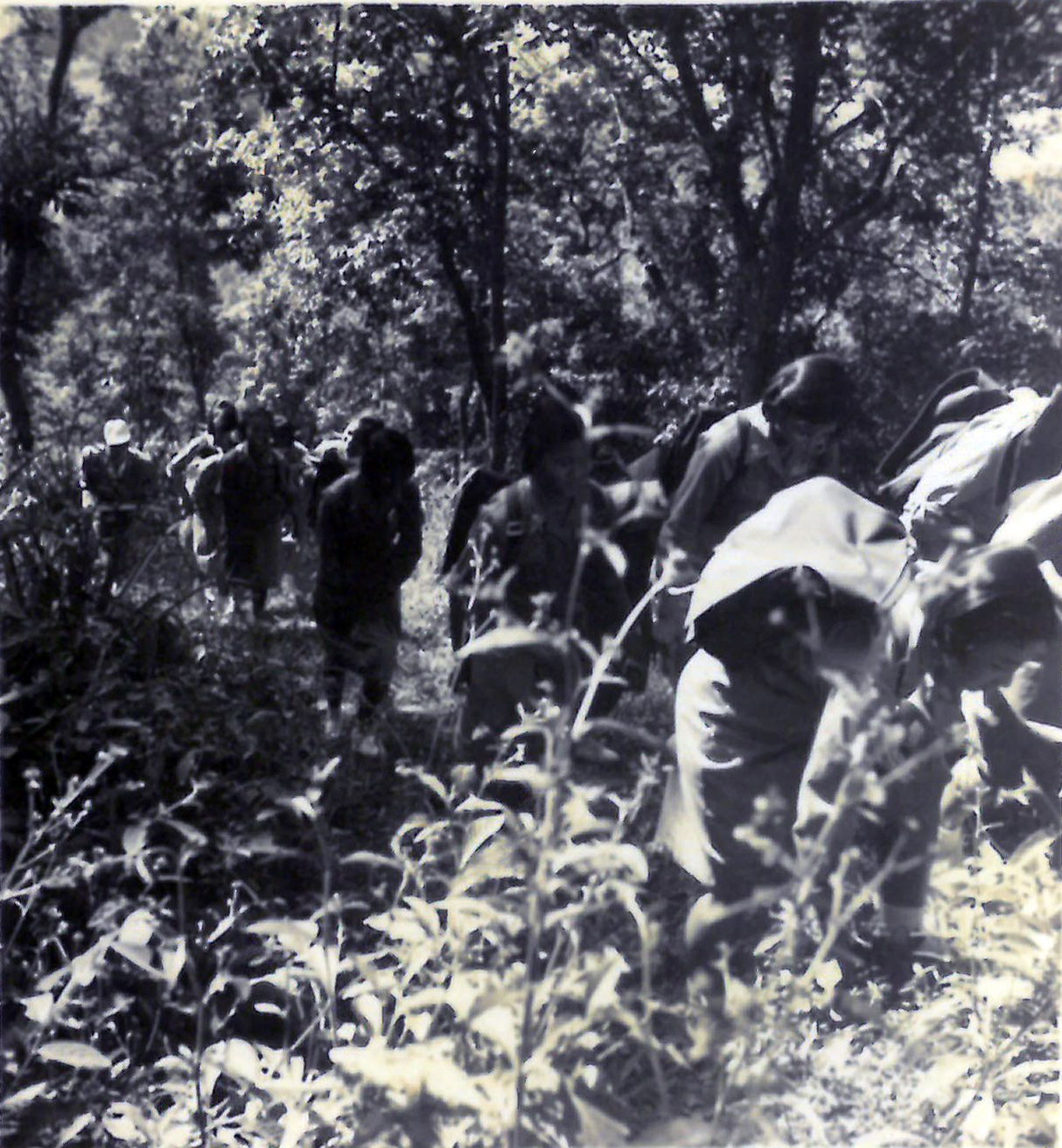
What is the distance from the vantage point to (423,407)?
423cm

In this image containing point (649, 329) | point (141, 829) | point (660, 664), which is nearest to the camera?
point (141, 829)

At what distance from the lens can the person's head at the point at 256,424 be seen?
219 inches

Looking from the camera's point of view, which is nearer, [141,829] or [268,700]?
[141,829]

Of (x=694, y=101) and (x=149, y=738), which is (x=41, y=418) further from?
(x=694, y=101)

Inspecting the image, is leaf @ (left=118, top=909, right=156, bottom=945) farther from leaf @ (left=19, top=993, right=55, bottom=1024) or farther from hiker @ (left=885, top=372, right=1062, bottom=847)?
hiker @ (left=885, top=372, right=1062, bottom=847)

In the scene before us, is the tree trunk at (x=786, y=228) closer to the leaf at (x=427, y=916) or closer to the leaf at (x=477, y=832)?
the leaf at (x=477, y=832)

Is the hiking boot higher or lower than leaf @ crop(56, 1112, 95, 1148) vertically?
higher

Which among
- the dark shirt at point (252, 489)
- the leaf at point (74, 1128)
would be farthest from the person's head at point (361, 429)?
the leaf at point (74, 1128)

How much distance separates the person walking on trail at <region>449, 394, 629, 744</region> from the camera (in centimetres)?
298

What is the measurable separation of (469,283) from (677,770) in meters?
1.29

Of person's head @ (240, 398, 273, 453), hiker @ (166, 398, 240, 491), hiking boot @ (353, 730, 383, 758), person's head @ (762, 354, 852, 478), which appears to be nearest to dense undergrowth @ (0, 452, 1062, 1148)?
hiking boot @ (353, 730, 383, 758)

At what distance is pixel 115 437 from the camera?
149 inches

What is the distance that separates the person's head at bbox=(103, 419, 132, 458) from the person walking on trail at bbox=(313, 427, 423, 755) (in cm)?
112

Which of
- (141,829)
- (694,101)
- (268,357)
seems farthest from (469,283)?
(141,829)
